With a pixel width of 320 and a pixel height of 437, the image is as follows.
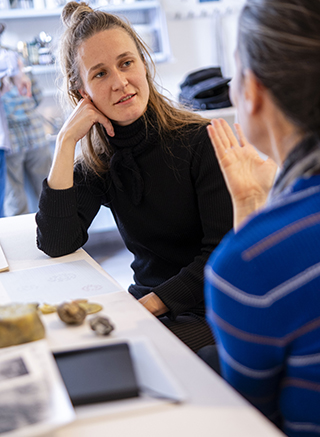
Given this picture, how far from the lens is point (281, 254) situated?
0.58 meters

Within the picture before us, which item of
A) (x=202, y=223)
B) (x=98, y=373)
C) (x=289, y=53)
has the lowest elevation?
(x=202, y=223)

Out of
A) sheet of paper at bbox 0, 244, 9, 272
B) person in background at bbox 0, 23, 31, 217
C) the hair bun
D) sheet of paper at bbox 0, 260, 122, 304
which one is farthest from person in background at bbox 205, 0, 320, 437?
person in background at bbox 0, 23, 31, 217

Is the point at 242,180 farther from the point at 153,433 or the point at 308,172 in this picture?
the point at 153,433

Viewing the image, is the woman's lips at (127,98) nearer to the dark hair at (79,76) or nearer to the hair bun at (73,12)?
the dark hair at (79,76)

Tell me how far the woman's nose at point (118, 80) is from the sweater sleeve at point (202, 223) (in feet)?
0.79

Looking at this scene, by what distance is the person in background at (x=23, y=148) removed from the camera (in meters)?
3.29

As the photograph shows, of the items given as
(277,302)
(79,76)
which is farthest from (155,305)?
(79,76)

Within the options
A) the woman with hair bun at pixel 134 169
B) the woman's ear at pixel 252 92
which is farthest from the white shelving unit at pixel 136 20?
the woman's ear at pixel 252 92

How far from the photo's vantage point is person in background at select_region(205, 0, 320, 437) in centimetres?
58

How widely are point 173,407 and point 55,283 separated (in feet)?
1.68

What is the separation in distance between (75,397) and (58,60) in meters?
1.13

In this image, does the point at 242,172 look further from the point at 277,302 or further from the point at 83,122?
the point at 83,122

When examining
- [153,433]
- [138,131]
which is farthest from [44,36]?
[153,433]

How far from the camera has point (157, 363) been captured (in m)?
0.66
